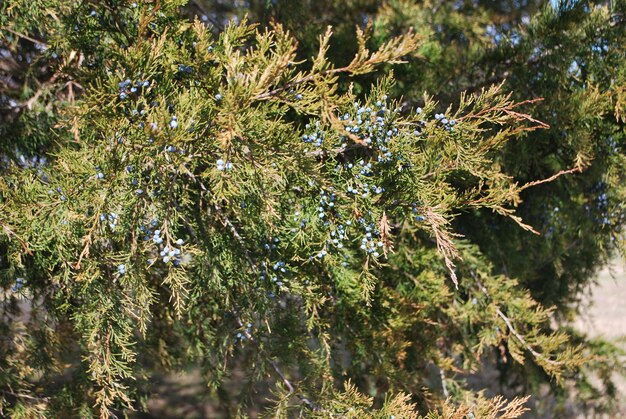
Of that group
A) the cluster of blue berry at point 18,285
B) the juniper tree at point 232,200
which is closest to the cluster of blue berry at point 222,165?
the juniper tree at point 232,200

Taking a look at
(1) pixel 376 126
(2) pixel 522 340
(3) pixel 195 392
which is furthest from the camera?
(3) pixel 195 392

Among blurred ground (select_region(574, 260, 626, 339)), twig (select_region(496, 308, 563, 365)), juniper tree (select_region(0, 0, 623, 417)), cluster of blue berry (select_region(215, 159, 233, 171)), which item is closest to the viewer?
cluster of blue berry (select_region(215, 159, 233, 171))

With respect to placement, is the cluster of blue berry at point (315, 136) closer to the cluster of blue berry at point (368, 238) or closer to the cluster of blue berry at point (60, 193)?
the cluster of blue berry at point (368, 238)

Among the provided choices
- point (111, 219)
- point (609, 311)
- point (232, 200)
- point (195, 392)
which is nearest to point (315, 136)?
point (232, 200)

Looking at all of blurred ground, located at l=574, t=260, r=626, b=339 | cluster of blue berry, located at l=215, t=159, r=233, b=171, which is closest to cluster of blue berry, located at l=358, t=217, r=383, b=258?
cluster of blue berry, located at l=215, t=159, r=233, b=171

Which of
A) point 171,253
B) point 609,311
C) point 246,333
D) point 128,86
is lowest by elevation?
point 246,333

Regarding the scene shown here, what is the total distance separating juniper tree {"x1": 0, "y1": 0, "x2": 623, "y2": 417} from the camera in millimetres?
1847

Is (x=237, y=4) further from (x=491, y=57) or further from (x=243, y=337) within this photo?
(x=243, y=337)

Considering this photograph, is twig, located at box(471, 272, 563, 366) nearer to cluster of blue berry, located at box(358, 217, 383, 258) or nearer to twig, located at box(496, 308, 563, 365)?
twig, located at box(496, 308, 563, 365)

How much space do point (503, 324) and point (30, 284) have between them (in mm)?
2700

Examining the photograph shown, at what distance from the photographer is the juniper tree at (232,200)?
1.85 metres

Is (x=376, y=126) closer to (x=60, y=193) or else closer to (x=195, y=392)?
(x=60, y=193)

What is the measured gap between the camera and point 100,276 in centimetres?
213

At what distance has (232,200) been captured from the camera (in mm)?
2055
